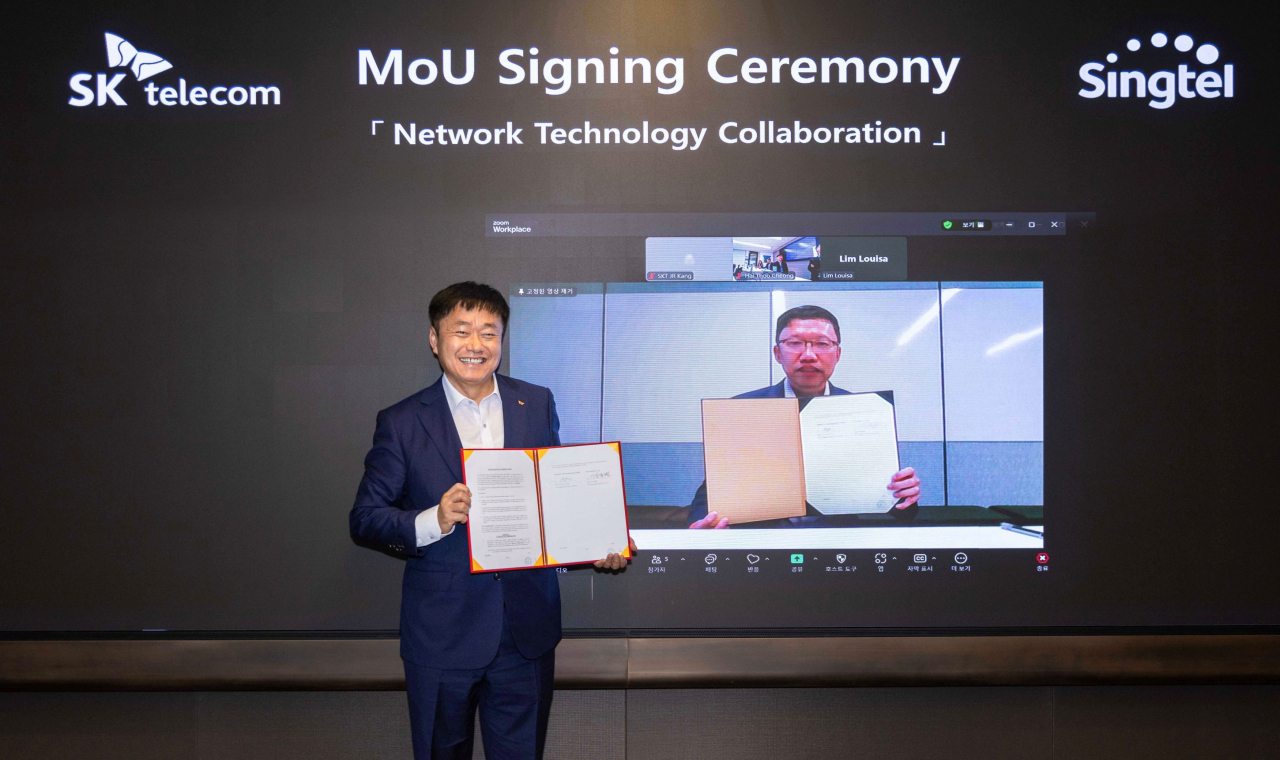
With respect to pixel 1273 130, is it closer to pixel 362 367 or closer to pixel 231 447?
pixel 362 367

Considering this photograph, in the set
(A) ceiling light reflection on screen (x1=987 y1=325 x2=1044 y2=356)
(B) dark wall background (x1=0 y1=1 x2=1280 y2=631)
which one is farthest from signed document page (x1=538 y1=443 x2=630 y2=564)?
(A) ceiling light reflection on screen (x1=987 y1=325 x2=1044 y2=356)

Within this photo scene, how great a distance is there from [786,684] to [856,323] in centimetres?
109

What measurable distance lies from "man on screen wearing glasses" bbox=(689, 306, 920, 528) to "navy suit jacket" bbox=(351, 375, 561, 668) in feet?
1.90

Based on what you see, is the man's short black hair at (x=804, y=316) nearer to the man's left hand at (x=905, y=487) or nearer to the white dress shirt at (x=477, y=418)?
the man's left hand at (x=905, y=487)

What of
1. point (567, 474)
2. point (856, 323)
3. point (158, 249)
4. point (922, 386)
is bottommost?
point (567, 474)

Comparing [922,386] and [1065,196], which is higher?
[1065,196]

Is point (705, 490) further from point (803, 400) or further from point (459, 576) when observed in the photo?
point (459, 576)

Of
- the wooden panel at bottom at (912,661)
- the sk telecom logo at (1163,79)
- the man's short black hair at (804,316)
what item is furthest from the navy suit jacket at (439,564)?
the sk telecom logo at (1163,79)

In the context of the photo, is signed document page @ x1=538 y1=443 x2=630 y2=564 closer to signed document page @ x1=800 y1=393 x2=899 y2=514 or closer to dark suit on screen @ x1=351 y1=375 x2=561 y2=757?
dark suit on screen @ x1=351 y1=375 x2=561 y2=757

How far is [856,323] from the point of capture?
2.37 meters

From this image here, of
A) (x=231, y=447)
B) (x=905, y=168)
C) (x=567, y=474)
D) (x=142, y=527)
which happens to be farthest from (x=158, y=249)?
(x=905, y=168)

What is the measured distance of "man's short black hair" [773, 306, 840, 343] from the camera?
2371mm

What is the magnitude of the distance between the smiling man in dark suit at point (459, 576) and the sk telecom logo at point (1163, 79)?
6.27ft

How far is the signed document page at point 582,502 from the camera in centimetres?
199
